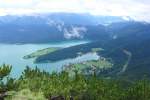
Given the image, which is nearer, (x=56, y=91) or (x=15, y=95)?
(x=15, y=95)

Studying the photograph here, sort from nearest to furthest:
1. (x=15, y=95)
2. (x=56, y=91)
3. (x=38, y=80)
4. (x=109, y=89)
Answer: (x=15, y=95)
(x=56, y=91)
(x=38, y=80)
(x=109, y=89)

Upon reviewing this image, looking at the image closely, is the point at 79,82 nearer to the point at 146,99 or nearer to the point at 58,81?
the point at 58,81

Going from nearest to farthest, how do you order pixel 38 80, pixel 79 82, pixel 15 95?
1. pixel 15 95
2. pixel 38 80
3. pixel 79 82

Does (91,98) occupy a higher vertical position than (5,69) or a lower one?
lower

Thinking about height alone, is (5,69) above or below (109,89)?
above

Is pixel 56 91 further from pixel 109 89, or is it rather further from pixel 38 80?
pixel 109 89

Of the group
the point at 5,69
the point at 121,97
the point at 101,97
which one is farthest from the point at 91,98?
the point at 5,69

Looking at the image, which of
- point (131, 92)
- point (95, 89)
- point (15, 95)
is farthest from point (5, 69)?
point (131, 92)

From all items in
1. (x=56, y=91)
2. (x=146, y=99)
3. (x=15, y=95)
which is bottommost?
(x=146, y=99)

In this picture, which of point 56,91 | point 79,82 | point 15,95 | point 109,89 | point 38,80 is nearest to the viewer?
point 15,95
